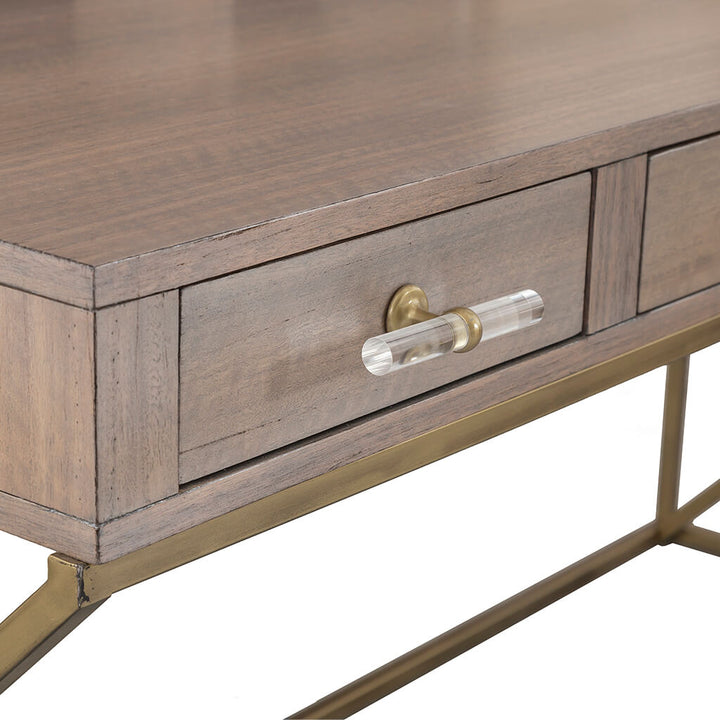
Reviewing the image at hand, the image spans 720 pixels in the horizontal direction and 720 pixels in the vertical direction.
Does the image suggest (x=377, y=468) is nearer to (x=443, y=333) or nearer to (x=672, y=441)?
(x=443, y=333)

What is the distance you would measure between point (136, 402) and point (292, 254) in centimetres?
10

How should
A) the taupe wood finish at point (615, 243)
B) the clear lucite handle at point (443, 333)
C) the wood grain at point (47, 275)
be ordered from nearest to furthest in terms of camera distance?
the wood grain at point (47, 275) → the clear lucite handle at point (443, 333) → the taupe wood finish at point (615, 243)

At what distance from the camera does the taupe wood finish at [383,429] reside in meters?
0.64

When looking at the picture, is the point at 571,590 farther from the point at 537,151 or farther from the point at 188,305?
the point at 188,305

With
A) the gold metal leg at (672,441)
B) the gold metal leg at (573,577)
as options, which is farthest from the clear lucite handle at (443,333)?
the gold metal leg at (672,441)

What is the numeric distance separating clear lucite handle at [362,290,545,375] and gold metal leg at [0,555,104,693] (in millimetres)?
174

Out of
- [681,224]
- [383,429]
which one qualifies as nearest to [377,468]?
[383,429]

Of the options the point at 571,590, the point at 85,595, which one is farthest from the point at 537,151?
the point at 571,590

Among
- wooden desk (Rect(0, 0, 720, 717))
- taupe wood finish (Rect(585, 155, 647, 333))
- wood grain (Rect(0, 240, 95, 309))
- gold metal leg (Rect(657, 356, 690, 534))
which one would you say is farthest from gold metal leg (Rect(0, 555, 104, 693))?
gold metal leg (Rect(657, 356, 690, 534))

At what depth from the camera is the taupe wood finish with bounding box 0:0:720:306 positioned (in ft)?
2.05

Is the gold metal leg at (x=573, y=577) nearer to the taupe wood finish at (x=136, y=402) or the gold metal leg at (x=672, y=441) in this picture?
the gold metal leg at (x=672, y=441)

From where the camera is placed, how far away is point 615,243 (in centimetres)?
82

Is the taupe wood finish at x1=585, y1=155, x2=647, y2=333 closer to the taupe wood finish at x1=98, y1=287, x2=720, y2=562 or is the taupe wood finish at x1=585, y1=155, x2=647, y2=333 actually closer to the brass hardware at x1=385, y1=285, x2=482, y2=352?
the taupe wood finish at x1=98, y1=287, x2=720, y2=562

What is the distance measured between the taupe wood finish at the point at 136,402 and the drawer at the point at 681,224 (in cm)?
35
